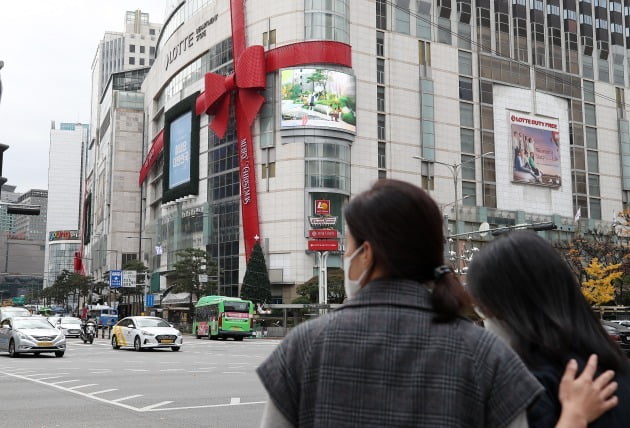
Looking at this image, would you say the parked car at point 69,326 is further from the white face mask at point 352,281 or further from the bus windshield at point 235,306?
the white face mask at point 352,281

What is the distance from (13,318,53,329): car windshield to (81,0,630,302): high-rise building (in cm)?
3428

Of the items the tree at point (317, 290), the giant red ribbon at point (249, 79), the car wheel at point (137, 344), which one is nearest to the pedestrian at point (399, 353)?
the car wheel at point (137, 344)

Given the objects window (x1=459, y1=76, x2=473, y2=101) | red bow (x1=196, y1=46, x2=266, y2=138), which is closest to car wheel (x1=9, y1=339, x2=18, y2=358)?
red bow (x1=196, y1=46, x2=266, y2=138)

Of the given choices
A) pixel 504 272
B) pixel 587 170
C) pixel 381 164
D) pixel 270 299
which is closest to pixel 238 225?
pixel 270 299

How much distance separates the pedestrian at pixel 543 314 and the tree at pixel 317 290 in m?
53.5

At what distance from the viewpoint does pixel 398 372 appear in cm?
206

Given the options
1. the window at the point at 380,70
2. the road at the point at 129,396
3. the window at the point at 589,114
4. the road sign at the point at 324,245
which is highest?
the window at the point at 380,70

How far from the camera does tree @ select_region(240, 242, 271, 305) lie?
58469 mm

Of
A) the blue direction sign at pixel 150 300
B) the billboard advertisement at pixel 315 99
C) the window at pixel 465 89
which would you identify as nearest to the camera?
the billboard advertisement at pixel 315 99

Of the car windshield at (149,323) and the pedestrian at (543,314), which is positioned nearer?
the pedestrian at (543,314)

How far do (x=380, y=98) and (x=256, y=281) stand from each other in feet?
69.5

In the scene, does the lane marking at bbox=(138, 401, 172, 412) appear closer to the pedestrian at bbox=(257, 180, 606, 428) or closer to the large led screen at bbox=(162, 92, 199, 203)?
the pedestrian at bbox=(257, 180, 606, 428)

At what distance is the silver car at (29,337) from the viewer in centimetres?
2388

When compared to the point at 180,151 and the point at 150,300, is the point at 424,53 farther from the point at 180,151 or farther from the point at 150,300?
the point at 150,300
